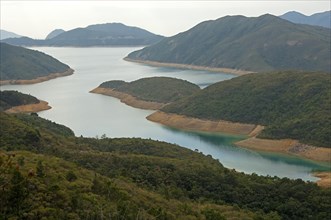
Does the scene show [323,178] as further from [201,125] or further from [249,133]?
[201,125]

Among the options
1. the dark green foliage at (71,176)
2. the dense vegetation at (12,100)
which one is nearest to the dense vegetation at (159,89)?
the dense vegetation at (12,100)

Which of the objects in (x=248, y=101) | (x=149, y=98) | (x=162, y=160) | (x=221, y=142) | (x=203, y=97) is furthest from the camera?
(x=149, y=98)

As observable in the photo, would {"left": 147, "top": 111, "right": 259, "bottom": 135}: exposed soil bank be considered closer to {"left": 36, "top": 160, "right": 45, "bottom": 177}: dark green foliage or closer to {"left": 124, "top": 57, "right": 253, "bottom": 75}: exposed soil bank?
{"left": 36, "top": 160, "right": 45, "bottom": 177}: dark green foliage

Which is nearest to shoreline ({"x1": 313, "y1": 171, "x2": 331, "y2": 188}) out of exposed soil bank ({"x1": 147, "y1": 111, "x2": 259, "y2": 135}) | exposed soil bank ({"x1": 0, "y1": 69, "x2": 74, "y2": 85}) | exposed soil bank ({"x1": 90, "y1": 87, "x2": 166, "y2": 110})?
exposed soil bank ({"x1": 147, "y1": 111, "x2": 259, "y2": 135})

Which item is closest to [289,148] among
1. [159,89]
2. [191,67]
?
[159,89]

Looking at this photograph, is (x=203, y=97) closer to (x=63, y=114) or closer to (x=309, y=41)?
(x=63, y=114)

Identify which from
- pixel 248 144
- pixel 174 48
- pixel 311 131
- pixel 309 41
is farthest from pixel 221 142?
pixel 174 48

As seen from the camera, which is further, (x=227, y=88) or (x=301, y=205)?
(x=227, y=88)
